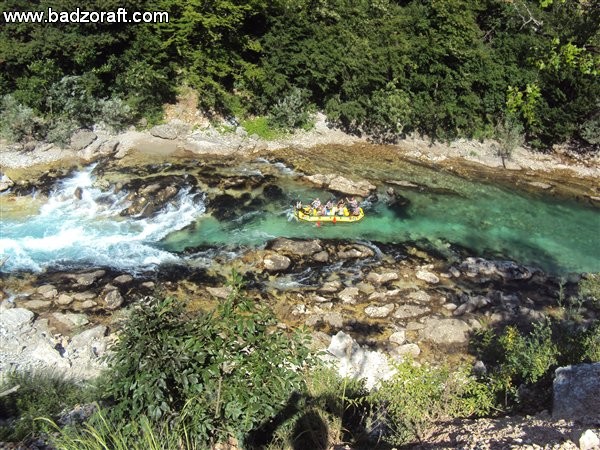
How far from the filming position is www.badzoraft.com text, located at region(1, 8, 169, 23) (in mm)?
20031

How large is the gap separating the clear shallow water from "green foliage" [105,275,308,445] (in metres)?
9.15

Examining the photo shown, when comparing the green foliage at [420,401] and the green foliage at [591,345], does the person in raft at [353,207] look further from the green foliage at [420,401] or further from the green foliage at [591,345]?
the green foliage at [420,401]

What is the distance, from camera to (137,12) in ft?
68.7

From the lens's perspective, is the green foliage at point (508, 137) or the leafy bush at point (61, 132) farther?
the green foliage at point (508, 137)

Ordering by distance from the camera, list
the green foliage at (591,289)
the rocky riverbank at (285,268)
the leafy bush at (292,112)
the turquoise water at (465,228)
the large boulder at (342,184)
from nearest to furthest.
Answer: the rocky riverbank at (285,268), the green foliage at (591,289), the turquoise water at (465,228), the large boulder at (342,184), the leafy bush at (292,112)

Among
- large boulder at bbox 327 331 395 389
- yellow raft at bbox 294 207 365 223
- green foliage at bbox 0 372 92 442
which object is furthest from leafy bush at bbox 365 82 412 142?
green foliage at bbox 0 372 92 442

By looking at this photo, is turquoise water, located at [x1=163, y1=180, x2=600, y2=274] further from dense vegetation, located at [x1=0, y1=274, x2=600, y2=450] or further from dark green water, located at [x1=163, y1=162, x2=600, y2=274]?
dense vegetation, located at [x1=0, y1=274, x2=600, y2=450]

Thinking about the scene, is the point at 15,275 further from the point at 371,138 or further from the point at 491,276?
the point at 371,138

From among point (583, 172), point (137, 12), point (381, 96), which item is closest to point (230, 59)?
point (137, 12)

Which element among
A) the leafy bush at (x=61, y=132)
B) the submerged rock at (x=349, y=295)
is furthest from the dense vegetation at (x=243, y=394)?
Result: the leafy bush at (x=61, y=132)

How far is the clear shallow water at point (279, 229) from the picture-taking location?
571 inches

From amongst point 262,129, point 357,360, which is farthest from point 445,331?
point 262,129

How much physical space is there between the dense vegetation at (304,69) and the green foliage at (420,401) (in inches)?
630

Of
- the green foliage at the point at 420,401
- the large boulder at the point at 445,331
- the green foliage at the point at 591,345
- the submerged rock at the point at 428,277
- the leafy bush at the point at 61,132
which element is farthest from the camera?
the leafy bush at the point at 61,132
